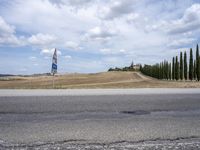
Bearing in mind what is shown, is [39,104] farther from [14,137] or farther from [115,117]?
[14,137]

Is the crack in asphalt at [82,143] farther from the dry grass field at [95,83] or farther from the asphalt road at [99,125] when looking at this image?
the dry grass field at [95,83]

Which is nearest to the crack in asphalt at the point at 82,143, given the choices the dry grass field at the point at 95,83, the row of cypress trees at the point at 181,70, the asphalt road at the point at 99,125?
the asphalt road at the point at 99,125

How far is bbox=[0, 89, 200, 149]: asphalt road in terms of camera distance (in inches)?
203

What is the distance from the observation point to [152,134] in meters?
5.81

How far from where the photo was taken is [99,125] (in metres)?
6.63

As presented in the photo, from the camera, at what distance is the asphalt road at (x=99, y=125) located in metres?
5.16

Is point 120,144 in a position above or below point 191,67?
below

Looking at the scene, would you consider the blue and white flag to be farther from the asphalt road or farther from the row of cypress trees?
the row of cypress trees

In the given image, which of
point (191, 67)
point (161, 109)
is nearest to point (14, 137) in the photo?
point (161, 109)

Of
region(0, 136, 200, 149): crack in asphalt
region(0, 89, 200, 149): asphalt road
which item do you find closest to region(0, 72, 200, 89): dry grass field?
region(0, 89, 200, 149): asphalt road

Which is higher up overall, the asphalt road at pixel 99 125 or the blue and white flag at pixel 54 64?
the blue and white flag at pixel 54 64

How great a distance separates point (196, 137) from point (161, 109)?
3.49 m

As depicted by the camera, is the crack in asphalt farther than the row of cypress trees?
No

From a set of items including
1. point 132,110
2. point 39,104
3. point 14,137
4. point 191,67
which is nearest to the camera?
point 14,137
